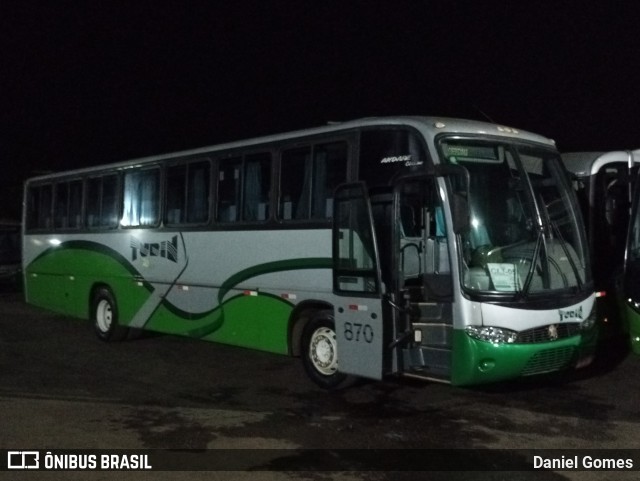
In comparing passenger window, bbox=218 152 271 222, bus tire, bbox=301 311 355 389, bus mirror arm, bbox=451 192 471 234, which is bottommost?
bus tire, bbox=301 311 355 389

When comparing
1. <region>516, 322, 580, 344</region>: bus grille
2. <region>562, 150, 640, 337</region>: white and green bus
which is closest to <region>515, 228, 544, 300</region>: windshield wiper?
<region>516, 322, 580, 344</region>: bus grille

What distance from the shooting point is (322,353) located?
32.9 ft

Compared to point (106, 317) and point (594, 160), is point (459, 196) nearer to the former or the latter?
point (594, 160)

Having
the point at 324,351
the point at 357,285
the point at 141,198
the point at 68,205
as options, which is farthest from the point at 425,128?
the point at 68,205

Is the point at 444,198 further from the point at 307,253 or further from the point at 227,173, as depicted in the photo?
the point at 227,173

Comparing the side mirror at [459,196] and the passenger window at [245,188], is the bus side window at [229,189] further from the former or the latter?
the side mirror at [459,196]

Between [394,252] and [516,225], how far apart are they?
1310 mm

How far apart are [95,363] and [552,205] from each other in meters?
6.97

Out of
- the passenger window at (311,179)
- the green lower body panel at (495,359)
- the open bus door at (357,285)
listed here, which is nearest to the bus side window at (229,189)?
the passenger window at (311,179)

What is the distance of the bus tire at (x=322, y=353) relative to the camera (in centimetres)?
980

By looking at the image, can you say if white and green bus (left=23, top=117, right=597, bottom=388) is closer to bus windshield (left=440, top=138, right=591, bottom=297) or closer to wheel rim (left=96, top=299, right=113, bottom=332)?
bus windshield (left=440, top=138, right=591, bottom=297)

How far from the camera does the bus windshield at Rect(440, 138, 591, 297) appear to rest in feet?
27.8

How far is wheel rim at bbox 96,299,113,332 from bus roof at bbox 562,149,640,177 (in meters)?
8.08

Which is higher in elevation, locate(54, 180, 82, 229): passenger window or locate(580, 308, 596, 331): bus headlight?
locate(54, 180, 82, 229): passenger window
